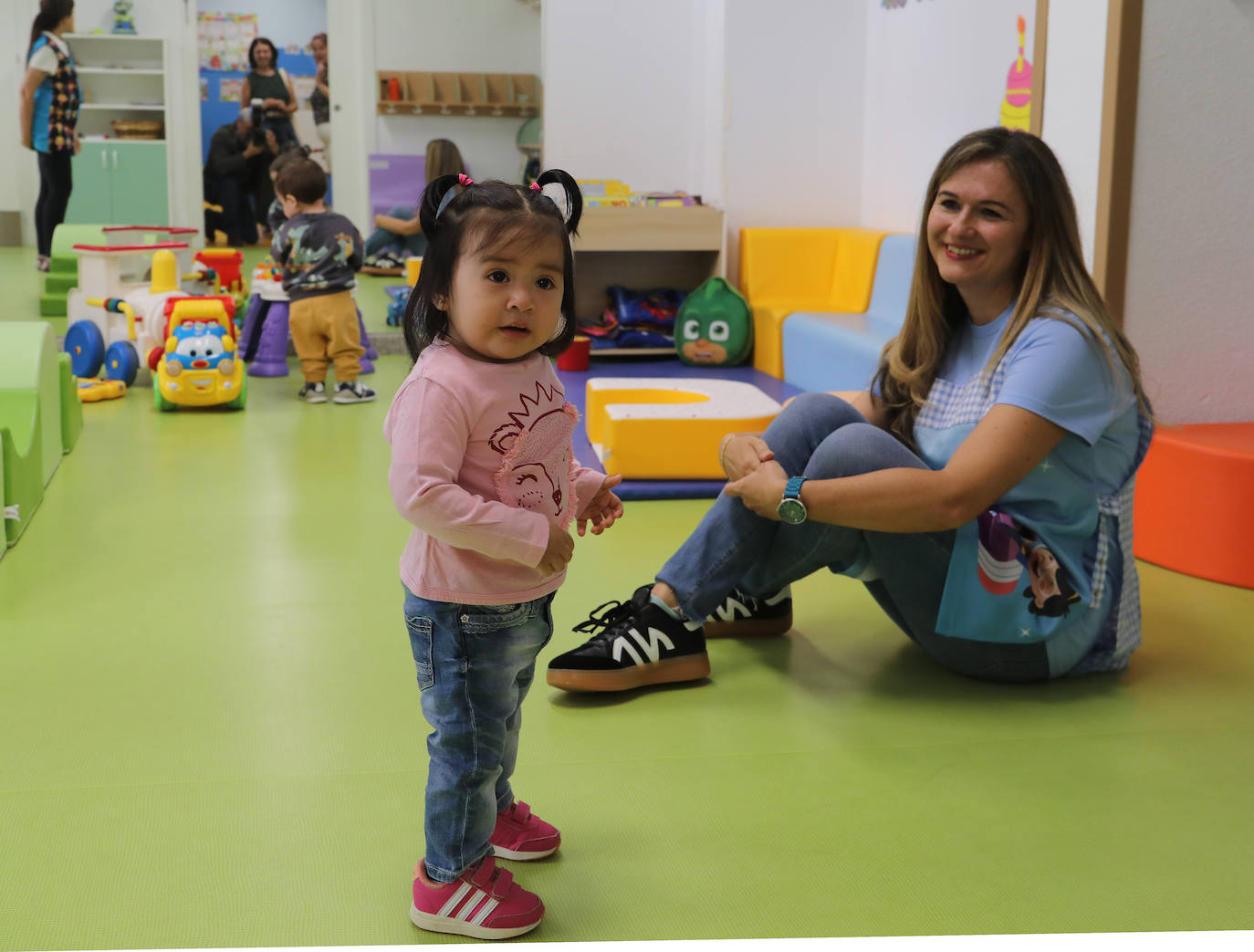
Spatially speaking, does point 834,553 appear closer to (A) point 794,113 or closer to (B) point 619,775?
(B) point 619,775

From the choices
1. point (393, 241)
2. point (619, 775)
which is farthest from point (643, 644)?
point (393, 241)

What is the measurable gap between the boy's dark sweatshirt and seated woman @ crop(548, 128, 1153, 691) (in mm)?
2913

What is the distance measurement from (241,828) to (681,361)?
415 centimetres

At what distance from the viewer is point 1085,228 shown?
2.93m

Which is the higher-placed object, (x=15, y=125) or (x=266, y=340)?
(x=15, y=125)

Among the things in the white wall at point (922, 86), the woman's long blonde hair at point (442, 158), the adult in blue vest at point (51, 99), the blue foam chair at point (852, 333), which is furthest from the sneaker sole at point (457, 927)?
the woman's long blonde hair at point (442, 158)

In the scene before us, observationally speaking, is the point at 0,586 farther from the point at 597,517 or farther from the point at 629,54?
the point at 629,54

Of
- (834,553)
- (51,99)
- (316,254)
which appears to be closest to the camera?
(834,553)

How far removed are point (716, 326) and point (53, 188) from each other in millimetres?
4788

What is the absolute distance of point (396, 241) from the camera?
9617mm

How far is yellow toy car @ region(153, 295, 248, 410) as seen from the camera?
14.8ft

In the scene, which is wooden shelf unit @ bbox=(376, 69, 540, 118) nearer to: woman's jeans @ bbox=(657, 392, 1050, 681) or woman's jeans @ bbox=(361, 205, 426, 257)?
woman's jeans @ bbox=(361, 205, 426, 257)

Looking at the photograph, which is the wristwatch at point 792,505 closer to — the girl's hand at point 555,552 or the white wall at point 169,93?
the girl's hand at point 555,552

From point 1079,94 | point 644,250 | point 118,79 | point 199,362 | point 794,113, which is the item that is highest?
point 118,79
